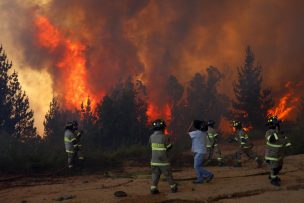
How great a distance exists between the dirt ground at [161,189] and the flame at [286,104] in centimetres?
2629

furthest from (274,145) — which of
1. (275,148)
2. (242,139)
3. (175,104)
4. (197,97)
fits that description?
(175,104)

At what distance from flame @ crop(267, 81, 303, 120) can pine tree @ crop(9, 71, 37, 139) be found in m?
23.6

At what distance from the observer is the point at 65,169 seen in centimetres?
1848

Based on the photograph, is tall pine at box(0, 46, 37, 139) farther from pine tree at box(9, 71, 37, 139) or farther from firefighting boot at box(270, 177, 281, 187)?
firefighting boot at box(270, 177, 281, 187)

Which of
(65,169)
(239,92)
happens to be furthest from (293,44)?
(65,169)

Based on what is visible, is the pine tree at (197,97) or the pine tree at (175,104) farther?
the pine tree at (197,97)

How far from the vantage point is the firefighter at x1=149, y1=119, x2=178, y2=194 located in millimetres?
11312

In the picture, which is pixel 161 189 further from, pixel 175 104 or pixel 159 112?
pixel 175 104

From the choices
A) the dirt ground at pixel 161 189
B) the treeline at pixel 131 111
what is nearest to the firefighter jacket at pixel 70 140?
the dirt ground at pixel 161 189

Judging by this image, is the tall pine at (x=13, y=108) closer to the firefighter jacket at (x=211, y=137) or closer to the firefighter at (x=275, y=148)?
the firefighter jacket at (x=211, y=137)

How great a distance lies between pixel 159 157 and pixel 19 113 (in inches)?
1147

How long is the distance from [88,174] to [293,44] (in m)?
39.3

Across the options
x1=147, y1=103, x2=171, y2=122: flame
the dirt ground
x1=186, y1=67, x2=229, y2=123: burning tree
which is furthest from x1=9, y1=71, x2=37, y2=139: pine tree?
the dirt ground

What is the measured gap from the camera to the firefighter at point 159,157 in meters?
11.3
